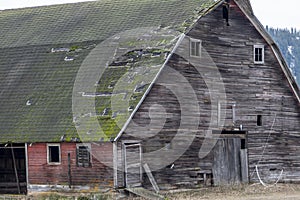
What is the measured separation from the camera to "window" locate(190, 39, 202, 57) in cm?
3746

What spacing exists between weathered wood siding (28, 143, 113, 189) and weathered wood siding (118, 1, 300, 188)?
1.70 m

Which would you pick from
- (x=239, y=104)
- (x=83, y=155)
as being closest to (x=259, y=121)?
(x=239, y=104)

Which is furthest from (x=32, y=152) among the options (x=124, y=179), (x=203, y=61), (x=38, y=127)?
(x=203, y=61)

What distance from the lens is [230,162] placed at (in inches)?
1548

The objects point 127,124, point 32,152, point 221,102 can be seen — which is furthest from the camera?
point 221,102

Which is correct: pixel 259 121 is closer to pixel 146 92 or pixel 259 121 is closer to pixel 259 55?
pixel 259 55

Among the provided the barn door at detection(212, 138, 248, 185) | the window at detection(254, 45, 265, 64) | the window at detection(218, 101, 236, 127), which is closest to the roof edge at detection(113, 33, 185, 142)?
the window at detection(218, 101, 236, 127)

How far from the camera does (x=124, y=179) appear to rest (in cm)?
3431

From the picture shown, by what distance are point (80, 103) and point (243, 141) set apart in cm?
822

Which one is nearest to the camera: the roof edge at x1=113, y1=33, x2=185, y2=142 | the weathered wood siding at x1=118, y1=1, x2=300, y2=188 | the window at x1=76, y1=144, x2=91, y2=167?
the roof edge at x1=113, y1=33, x2=185, y2=142

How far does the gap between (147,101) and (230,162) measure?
621 cm

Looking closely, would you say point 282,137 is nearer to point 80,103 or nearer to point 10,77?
point 80,103

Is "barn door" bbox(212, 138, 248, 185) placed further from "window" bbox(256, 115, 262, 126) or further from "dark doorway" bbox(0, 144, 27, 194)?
"dark doorway" bbox(0, 144, 27, 194)

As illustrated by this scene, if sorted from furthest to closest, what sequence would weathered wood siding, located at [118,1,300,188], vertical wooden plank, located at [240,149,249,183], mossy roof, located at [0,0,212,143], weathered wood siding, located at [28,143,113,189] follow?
vertical wooden plank, located at [240,149,249,183]
weathered wood siding, located at [118,1,300,188]
mossy roof, located at [0,0,212,143]
weathered wood siding, located at [28,143,113,189]
